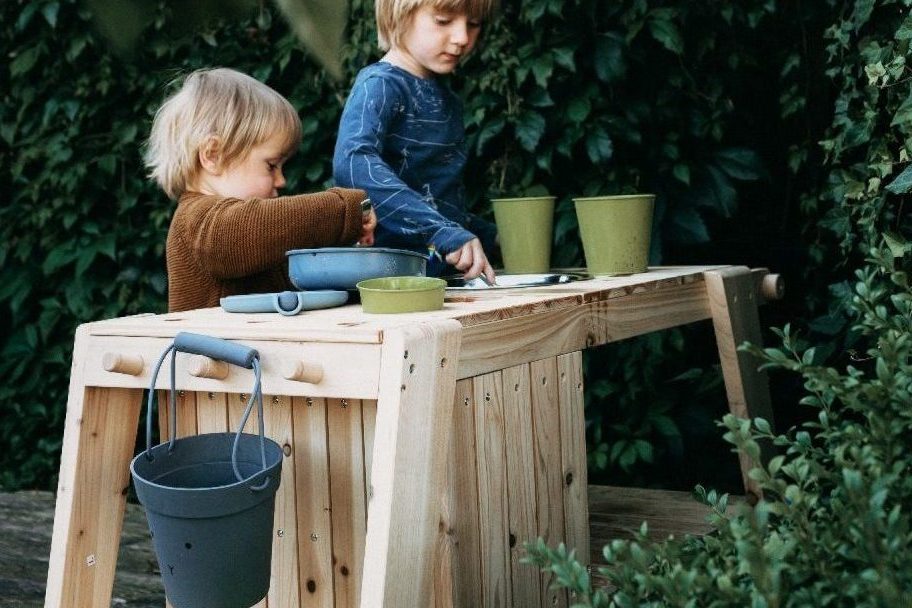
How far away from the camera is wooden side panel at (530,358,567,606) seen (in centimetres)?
188

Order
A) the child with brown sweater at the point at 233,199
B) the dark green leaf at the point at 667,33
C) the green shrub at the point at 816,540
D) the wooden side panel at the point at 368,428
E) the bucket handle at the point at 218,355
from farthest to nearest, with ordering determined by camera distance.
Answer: the dark green leaf at the point at 667,33, the child with brown sweater at the point at 233,199, the wooden side panel at the point at 368,428, the bucket handle at the point at 218,355, the green shrub at the point at 816,540

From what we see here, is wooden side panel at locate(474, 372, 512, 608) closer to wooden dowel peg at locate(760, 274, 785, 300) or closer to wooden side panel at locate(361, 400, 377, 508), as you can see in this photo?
wooden side panel at locate(361, 400, 377, 508)

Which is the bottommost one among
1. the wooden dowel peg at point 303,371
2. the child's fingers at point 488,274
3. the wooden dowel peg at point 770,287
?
the wooden dowel peg at point 303,371

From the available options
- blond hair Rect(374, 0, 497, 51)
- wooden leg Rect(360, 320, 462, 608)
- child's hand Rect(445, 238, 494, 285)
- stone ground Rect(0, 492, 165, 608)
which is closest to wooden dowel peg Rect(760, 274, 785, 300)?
child's hand Rect(445, 238, 494, 285)

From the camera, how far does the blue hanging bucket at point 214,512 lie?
148 cm

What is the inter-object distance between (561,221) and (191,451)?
162 cm

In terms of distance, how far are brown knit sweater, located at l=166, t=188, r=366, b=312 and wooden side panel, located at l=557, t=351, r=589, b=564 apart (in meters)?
0.47

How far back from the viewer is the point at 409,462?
1.49 meters

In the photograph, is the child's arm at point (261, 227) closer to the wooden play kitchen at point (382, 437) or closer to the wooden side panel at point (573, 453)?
the wooden play kitchen at point (382, 437)

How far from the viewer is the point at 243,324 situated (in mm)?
1681

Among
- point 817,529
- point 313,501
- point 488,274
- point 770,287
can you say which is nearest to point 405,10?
point 488,274

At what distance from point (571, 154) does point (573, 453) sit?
49.9 inches

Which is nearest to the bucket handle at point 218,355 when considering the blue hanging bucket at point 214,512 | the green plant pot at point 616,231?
the blue hanging bucket at point 214,512

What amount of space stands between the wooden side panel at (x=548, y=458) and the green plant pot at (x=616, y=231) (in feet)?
1.69
